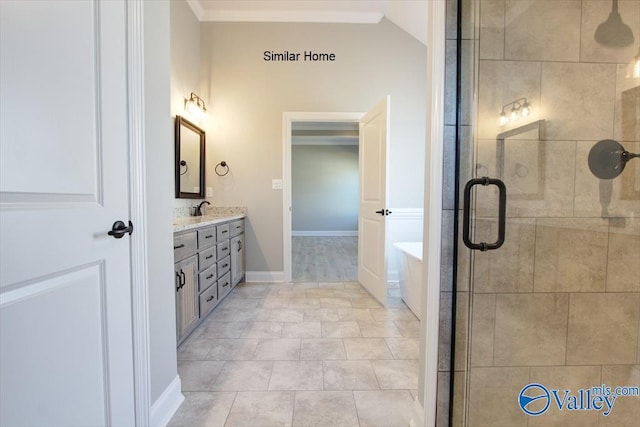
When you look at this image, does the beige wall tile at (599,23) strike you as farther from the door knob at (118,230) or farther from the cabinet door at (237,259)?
the cabinet door at (237,259)

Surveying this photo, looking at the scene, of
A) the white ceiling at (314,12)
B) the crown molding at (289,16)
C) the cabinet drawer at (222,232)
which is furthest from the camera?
the crown molding at (289,16)

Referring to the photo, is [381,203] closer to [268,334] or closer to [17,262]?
[268,334]

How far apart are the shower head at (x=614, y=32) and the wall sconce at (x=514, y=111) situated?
1.00ft

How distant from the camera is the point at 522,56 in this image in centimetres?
109

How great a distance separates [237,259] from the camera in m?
3.21

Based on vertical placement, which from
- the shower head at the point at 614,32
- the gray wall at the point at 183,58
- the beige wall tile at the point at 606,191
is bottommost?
the beige wall tile at the point at 606,191

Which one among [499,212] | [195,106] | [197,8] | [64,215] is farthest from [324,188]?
[64,215]

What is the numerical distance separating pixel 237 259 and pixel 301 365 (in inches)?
68.2

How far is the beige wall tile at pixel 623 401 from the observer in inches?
37.6

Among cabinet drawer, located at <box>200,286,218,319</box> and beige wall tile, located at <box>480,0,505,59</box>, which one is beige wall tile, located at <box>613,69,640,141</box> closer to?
beige wall tile, located at <box>480,0,505,59</box>

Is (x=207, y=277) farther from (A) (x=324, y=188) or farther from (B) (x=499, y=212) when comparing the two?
(A) (x=324, y=188)

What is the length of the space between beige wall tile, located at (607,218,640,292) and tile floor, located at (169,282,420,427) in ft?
3.46

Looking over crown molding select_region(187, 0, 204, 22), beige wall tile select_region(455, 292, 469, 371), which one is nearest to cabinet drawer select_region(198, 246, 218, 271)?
beige wall tile select_region(455, 292, 469, 371)

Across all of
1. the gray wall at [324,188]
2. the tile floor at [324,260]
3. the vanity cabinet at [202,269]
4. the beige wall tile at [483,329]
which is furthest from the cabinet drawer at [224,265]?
the gray wall at [324,188]
